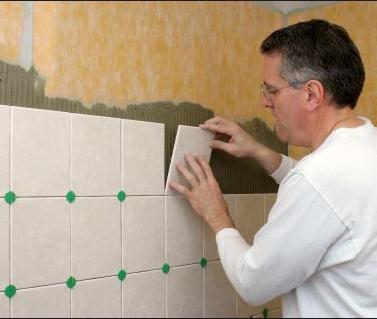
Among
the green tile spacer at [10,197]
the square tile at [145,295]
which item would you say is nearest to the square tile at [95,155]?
the green tile spacer at [10,197]

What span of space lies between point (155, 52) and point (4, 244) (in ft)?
2.40

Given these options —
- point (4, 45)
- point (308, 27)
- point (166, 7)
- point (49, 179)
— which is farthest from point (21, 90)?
point (308, 27)

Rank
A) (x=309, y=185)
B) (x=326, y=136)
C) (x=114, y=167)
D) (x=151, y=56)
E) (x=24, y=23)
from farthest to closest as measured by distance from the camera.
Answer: (x=151, y=56) < (x=114, y=167) < (x=24, y=23) < (x=326, y=136) < (x=309, y=185)

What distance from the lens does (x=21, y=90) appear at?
1.14 m

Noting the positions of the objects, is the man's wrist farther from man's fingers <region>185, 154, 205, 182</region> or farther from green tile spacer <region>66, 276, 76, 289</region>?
green tile spacer <region>66, 276, 76, 289</region>

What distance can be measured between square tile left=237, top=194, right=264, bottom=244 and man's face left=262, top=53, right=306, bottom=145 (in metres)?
0.52

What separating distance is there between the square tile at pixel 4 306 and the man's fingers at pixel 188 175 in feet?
1.94

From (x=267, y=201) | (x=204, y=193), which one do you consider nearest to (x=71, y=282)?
(x=204, y=193)

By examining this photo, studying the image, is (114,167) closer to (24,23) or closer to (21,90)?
(21,90)

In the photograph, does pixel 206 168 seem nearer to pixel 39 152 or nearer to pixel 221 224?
pixel 221 224

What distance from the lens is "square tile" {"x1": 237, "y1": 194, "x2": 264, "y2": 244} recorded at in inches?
65.2

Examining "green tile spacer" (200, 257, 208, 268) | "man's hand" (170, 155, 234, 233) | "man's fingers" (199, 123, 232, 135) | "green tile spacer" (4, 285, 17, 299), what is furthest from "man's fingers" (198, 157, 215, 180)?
"green tile spacer" (4, 285, 17, 299)

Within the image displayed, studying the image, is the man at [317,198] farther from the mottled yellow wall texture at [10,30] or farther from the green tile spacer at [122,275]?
the mottled yellow wall texture at [10,30]

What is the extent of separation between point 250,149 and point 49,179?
0.66 m
